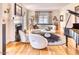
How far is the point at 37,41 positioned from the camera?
14.8 ft

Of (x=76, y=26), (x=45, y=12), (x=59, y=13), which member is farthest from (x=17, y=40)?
(x=76, y=26)

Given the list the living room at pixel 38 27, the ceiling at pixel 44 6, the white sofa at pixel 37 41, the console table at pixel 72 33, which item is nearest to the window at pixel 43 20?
the living room at pixel 38 27

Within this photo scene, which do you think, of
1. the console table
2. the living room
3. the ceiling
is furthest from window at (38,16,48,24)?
the console table

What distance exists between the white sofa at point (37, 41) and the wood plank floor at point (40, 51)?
0.13 m

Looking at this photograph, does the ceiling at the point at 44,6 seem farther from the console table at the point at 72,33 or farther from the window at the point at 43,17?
the console table at the point at 72,33

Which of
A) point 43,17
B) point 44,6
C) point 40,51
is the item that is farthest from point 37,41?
point 44,6

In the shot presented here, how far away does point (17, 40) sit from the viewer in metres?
4.48

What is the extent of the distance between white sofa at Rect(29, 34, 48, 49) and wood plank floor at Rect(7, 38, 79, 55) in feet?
0.44

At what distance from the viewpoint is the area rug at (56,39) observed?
4.48 metres

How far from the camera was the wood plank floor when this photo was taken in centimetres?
411

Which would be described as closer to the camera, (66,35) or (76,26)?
(76,26)

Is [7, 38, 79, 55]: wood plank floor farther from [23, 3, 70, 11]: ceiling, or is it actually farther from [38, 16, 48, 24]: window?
[23, 3, 70, 11]: ceiling

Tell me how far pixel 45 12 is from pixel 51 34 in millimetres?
716

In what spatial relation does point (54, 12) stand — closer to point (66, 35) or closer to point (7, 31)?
point (66, 35)
